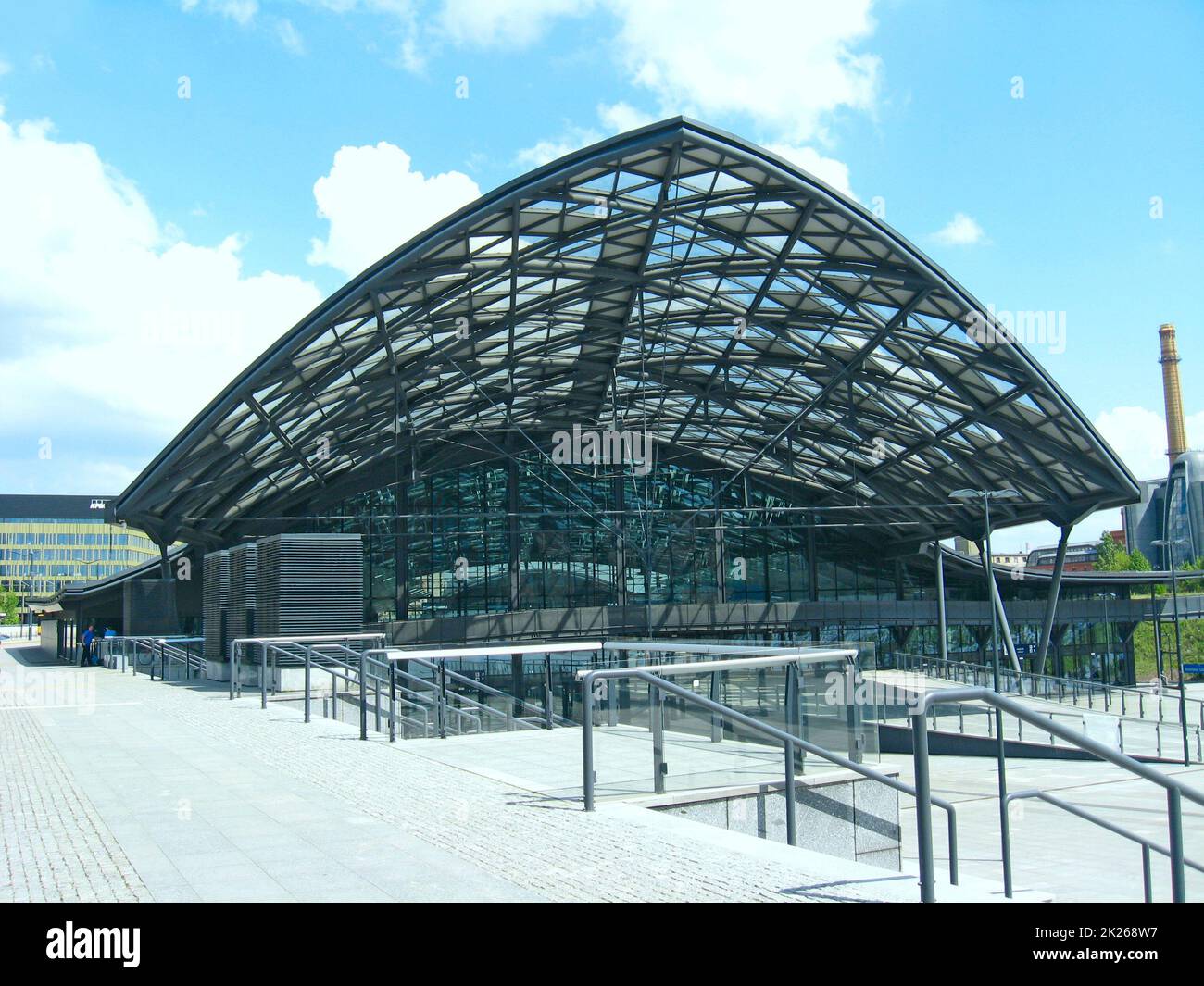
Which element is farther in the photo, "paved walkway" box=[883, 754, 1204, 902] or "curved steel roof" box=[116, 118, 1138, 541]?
"curved steel roof" box=[116, 118, 1138, 541]

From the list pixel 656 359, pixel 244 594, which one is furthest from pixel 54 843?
pixel 656 359

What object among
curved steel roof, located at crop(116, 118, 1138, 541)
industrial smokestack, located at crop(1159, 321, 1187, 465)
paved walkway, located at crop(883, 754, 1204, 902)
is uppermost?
industrial smokestack, located at crop(1159, 321, 1187, 465)

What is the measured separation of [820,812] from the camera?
9.59m

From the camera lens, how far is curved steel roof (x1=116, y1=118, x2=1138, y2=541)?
2766cm

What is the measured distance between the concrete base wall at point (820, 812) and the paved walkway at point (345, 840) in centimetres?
84

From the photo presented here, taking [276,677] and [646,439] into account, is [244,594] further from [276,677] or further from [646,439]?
[646,439]

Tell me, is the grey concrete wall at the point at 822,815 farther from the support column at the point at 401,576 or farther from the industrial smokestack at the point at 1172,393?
the industrial smokestack at the point at 1172,393

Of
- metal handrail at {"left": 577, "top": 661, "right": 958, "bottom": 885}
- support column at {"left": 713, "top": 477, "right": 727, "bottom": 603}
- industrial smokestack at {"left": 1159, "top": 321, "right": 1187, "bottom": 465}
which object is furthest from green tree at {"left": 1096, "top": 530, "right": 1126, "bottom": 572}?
metal handrail at {"left": 577, "top": 661, "right": 958, "bottom": 885}

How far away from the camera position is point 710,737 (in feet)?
29.7

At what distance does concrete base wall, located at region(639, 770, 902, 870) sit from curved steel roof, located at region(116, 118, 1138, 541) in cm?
1858

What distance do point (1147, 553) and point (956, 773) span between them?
119025 millimetres

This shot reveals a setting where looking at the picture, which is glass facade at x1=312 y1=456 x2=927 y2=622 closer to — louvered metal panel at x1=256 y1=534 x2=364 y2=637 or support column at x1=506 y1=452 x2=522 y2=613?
support column at x1=506 y1=452 x2=522 y2=613

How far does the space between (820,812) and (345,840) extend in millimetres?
4239
